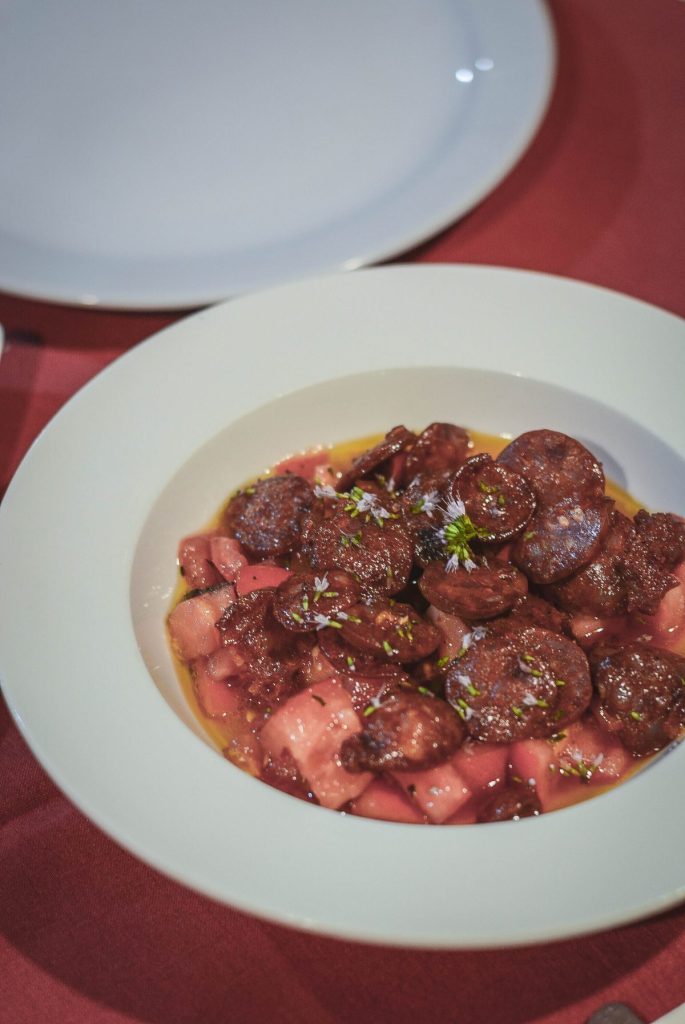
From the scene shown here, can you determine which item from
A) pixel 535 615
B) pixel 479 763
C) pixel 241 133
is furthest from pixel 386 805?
pixel 241 133

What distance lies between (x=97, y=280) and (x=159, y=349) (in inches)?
17.2

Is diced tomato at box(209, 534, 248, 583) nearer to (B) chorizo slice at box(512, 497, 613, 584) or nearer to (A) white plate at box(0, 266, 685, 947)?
(A) white plate at box(0, 266, 685, 947)

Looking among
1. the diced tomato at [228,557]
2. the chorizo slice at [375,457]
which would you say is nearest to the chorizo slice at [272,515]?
the diced tomato at [228,557]

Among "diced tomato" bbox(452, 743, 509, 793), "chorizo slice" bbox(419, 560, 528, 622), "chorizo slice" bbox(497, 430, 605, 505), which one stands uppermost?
"chorizo slice" bbox(497, 430, 605, 505)

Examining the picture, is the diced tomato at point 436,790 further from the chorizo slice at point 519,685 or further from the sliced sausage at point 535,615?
the sliced sausage at point 535,615

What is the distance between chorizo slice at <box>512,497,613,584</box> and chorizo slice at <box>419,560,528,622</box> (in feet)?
0.26

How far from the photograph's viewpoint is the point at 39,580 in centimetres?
210

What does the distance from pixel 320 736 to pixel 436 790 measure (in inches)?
11.0

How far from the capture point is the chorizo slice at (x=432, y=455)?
2445 mm

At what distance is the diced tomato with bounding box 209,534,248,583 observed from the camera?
2432mm

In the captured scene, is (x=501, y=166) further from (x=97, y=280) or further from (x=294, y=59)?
(x=97, y=280)

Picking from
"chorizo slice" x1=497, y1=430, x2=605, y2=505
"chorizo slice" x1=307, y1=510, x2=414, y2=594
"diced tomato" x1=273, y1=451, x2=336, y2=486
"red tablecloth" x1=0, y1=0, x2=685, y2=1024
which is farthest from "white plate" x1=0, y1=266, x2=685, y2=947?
"chorizo slice" x1=307, y1=510, x2=414, y2=594

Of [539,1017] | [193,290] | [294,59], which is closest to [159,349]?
[193,290]

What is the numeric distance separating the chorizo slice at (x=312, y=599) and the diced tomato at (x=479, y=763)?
0.42 metres
